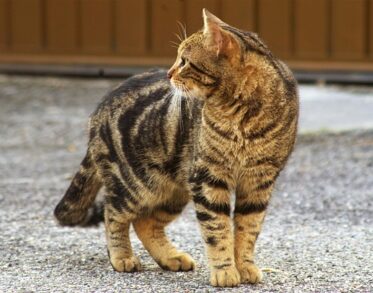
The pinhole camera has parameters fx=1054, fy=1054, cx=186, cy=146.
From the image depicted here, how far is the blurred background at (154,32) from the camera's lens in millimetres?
13164

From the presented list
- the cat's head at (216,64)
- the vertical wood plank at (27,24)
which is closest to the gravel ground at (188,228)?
the cat's head at (216,64)

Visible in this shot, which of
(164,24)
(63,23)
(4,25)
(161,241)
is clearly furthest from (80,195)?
(4,25)

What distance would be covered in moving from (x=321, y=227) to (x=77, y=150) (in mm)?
4080

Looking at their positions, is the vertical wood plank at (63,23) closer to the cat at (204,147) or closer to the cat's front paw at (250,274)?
the cat at (204,147)

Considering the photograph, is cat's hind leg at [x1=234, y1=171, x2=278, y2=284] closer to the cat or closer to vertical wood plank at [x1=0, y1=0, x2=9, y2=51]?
the cat

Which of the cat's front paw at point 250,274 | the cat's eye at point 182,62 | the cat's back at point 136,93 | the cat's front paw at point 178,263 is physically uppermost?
the cat's eye at point 182,62

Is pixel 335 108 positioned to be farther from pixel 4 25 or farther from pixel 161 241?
pixel 161 241

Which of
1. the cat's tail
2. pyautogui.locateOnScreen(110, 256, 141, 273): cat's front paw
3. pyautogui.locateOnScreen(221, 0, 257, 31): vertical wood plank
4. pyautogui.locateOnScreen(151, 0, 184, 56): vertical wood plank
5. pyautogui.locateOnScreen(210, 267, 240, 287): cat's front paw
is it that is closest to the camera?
pyautogui.locateOnScreen(210, 267, 240, 287): cat's front paw

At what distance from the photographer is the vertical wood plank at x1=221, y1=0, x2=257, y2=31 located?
44.4 feet

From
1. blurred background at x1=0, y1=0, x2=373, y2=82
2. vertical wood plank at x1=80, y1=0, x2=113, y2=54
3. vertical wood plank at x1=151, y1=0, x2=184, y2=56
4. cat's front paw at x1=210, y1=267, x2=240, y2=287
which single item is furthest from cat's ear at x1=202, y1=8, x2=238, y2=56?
vertical wood plank at x1=80, y1=0, x2=113, y2=54

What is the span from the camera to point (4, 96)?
13.5 m

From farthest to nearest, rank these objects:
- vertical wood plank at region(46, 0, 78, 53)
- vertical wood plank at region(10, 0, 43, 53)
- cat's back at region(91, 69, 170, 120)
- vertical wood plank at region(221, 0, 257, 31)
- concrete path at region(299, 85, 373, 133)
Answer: vertical wood plank at region(10, 0, 43, 53) → vertical wood plank at region(46, 0, 78, 53) → vertical wood plank at region(221, 0, 257, 31) → concrete path at region(299, 85, 373, 133) → cat's back at region(91, 69, 170, 120)

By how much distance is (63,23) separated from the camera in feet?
46.6

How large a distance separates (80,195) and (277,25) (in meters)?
7.55
